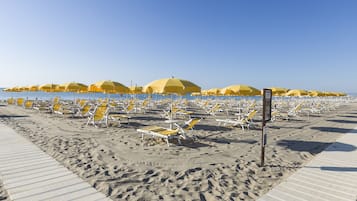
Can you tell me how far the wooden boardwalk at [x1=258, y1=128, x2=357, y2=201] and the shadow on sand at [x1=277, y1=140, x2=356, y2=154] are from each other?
0.59m

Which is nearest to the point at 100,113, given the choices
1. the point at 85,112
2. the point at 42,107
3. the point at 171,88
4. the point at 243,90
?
the point at 85,112

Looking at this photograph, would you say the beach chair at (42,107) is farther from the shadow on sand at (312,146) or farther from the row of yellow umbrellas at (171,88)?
the shadow on sand at (312,146)

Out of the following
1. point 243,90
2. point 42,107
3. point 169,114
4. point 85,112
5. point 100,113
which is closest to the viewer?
point 100,113

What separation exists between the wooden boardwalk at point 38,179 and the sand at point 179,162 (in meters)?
0.16

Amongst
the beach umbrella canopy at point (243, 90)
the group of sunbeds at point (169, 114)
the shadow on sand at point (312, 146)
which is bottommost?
the shadow on sand at point (312, 146)

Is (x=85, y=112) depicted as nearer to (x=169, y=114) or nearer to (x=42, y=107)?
(x=169, y=114)

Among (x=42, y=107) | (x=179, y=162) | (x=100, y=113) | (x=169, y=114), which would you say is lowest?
(x=179, y=162)

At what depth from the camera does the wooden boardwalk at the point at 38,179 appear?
3074 millimetres

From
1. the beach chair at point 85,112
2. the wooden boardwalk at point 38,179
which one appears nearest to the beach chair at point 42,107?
the beach chair at point 85,112

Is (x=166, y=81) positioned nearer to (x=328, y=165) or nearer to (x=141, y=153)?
(x=141, y=153)

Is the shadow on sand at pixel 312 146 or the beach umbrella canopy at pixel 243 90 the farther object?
the beach umbrella canopy at pixel 243 90

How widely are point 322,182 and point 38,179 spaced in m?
4.87

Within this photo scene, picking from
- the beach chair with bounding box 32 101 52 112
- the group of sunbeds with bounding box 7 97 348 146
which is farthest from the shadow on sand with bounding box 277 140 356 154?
the beach chair with bounding box 32 101 52 112

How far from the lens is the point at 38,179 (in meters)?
3.59
